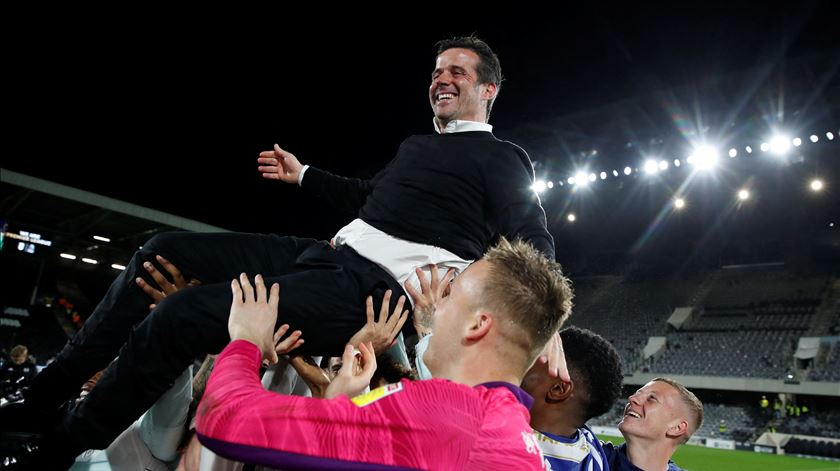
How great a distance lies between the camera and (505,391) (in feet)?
5.60

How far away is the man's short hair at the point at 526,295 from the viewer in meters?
1.83

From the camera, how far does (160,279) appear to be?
7.16ft

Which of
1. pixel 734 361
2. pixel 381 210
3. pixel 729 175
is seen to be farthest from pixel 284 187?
pixel 734 361

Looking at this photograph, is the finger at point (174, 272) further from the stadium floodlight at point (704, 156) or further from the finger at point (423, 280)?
the stadium floodlight at point (704, 156)

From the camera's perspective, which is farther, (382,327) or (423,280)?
(423,280)

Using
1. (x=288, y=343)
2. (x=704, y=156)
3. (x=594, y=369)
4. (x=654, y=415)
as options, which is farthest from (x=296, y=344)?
(x=704, y=156)

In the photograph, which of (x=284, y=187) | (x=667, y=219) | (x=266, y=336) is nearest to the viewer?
(x=266, y=336)

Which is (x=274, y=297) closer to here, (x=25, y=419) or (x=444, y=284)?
(x=444, y=284)

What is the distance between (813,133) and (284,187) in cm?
1789

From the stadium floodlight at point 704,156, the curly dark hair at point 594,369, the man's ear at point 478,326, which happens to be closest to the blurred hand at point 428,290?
the man's ear at point 478,326

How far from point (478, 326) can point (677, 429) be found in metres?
2.63

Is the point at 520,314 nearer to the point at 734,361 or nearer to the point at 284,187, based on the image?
the point at 284,187

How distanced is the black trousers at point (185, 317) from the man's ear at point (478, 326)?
0.51m

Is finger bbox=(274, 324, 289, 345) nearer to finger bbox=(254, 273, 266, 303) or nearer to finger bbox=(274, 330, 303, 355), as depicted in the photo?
finger bbox=(274, 330, 303, 355)
